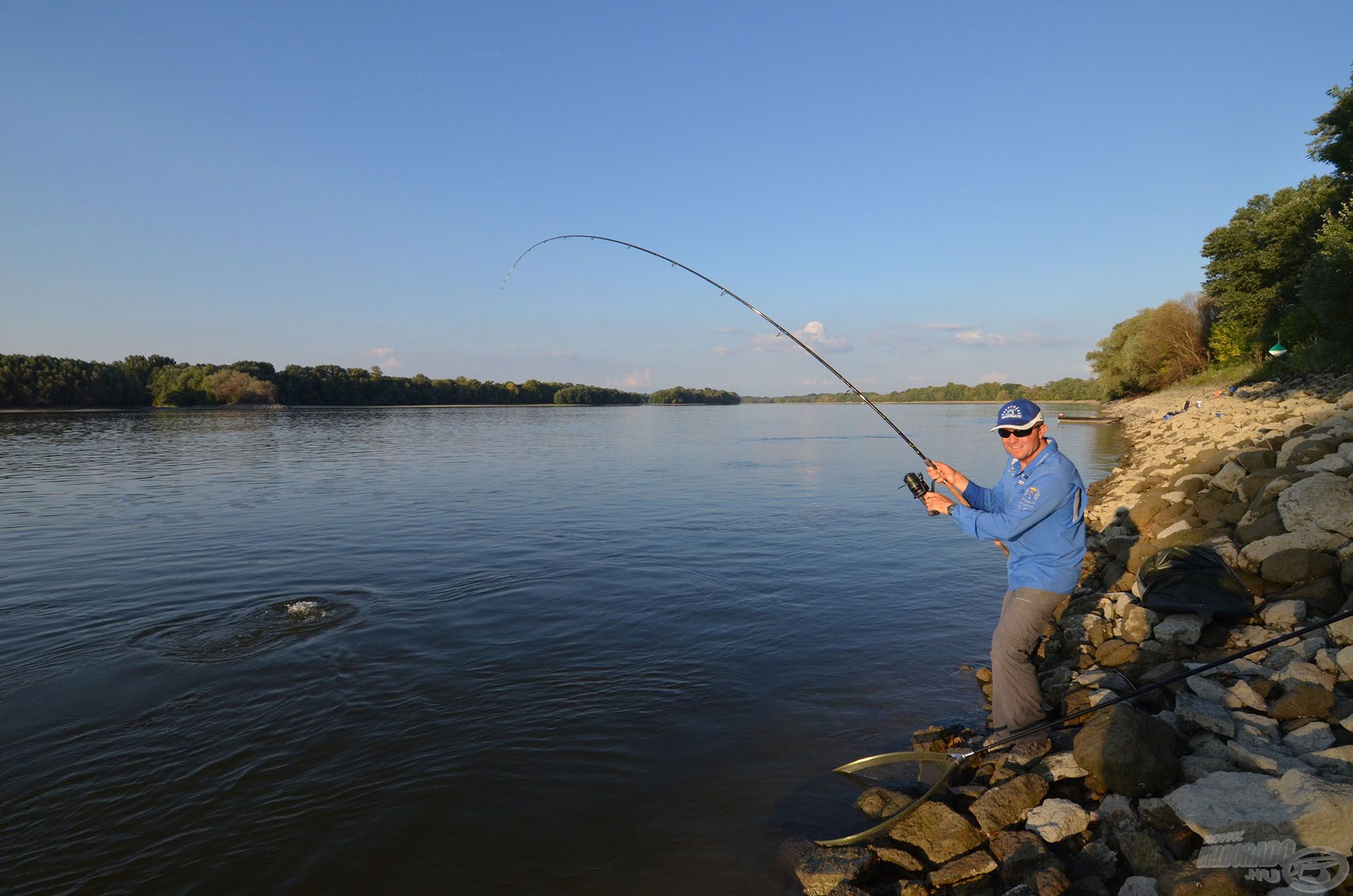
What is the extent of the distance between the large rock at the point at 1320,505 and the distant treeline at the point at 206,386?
11987 cm

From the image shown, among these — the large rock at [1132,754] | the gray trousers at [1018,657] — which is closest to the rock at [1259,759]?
the large rock at [1132,754]

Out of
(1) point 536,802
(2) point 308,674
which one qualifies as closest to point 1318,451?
(1) point 536,802

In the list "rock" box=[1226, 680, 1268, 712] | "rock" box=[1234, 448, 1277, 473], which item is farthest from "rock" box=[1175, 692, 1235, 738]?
"rock" box=[1234, 448, 1277, 473]

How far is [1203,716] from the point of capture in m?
4.97

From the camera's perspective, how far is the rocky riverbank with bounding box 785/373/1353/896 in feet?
12.0

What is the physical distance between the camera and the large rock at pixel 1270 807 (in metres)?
3.50

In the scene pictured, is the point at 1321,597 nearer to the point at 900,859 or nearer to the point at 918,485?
the point at 918,485

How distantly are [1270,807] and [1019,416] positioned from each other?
2.66 metres

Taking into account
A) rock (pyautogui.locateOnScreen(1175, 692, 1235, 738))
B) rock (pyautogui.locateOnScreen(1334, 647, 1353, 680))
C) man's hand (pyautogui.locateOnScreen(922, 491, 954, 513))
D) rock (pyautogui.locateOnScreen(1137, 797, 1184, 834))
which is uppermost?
man's hand (pyautogui.locateOnScreen(922, 491, 954, 513))

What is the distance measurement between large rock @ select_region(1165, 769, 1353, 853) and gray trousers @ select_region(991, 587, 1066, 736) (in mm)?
1293

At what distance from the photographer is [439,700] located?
7.00m

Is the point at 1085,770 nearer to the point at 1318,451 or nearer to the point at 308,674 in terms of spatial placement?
the point at 308,674

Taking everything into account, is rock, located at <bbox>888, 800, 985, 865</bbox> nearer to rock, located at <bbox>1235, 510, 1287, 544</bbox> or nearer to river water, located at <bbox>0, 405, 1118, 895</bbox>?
river water, located at <bbox>0, 405, 1118, 895</bbox>

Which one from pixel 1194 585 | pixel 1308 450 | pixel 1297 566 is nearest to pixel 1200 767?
pixel 1194 585
